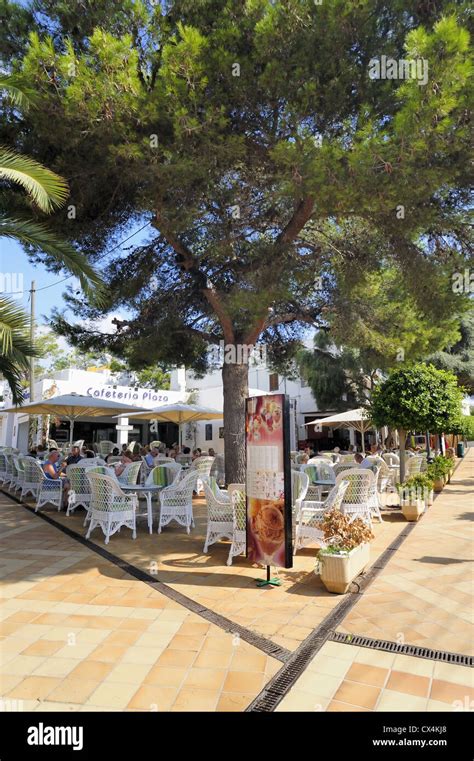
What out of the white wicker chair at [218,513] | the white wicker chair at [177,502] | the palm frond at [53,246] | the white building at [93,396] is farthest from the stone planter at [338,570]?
the white building at [93,396]

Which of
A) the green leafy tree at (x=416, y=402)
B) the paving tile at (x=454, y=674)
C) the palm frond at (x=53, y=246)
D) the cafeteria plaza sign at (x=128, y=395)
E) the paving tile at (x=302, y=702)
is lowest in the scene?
the paving tile at (x=302, y=702)

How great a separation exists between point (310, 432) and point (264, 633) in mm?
25974

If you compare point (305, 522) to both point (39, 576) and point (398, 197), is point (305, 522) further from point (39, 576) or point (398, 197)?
point (398, 197)

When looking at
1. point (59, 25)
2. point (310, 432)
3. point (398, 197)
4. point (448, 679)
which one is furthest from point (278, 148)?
point (310, 432)

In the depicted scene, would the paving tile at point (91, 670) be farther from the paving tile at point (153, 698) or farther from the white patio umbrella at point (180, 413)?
the white patio umbrella at point (180, 413)

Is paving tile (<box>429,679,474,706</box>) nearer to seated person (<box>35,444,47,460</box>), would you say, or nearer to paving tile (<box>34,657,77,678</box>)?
paving tile (<box>34,657,77,678</box>)

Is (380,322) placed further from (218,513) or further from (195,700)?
(195,700)

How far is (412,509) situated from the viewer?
7836 mm

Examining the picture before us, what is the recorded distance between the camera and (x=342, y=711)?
251 centimetres

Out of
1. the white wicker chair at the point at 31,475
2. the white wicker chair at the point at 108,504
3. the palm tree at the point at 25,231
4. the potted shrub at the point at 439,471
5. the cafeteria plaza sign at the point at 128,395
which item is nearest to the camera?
the palm tree at the point at 25,231

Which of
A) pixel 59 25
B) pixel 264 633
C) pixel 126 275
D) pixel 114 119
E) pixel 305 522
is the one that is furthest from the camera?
pixel 126 275

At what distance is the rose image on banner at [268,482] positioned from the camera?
4.42 metres

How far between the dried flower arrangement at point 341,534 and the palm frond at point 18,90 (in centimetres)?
574

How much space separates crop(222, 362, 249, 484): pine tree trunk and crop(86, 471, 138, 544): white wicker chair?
270 cm
